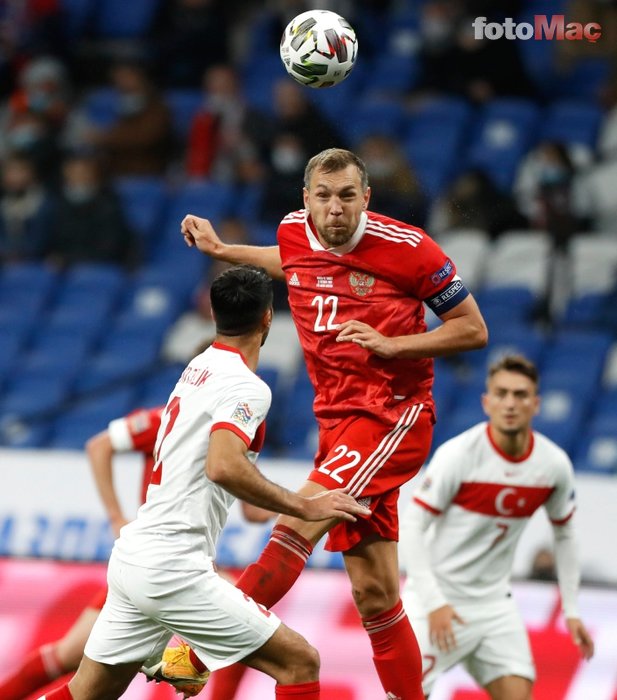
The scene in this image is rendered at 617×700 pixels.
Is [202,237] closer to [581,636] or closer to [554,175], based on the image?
[581,636]

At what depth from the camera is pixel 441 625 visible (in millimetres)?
6488

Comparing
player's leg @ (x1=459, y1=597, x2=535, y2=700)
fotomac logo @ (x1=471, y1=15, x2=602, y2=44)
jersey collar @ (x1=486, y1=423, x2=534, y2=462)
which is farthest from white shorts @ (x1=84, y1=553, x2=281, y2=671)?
fotomac logo @ (x1=471, y1=15, x2=602, y2=44)

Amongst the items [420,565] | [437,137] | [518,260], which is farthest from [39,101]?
[420,565]

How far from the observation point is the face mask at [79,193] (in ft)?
39.5

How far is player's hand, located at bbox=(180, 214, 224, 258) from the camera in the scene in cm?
603

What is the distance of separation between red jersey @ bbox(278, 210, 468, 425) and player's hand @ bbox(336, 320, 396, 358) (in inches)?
6.2

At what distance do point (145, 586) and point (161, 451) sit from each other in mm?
472

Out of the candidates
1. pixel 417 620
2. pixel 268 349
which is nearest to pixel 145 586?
pixel 417 620

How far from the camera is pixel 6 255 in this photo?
495 inches

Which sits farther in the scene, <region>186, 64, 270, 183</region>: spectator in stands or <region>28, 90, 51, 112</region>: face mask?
<region>28, 90, 51, 112</region>: face mask

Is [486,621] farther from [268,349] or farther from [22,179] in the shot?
[22,179]

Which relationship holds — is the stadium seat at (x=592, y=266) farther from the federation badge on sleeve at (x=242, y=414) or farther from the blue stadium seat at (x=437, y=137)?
the federation badge on sleeve at (x=242, y=414)

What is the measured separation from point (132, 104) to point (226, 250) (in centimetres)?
727

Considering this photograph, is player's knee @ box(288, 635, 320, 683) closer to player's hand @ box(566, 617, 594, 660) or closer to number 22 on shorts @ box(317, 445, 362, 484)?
number 22 on shorts @ box(317, 445, 362, 484)
